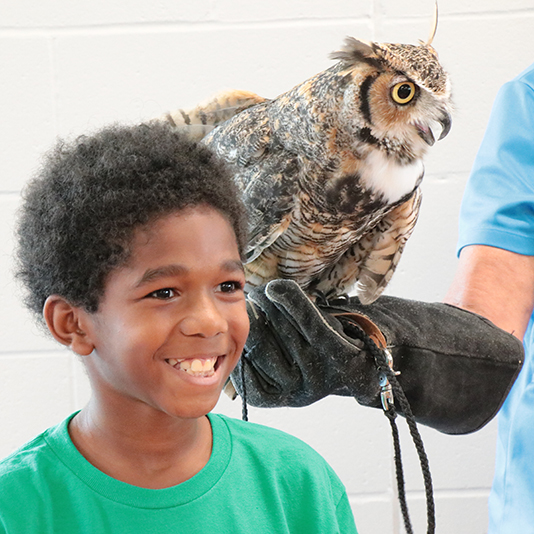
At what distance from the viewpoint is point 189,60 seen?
1550 mm

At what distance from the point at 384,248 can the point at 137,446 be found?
1.83 ft

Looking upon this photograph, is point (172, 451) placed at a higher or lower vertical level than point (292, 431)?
higher

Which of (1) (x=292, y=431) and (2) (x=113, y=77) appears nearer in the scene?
(2) (x=113, y=77)

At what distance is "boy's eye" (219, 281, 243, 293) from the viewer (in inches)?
23.1

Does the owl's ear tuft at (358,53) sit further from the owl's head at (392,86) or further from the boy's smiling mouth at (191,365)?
the boy's smiling mouth at (191,365)

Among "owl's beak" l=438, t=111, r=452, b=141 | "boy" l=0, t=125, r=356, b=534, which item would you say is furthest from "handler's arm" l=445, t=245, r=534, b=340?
"boy" l=0, t=125, r=356, b=534

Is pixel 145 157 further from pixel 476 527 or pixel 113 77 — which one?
pixel 476 527

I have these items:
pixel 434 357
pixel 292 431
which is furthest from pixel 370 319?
pixel 292 431

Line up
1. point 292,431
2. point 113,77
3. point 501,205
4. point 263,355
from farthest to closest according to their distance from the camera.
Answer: point 292,431 < point 113,77 < point 501,205 < point 263,355

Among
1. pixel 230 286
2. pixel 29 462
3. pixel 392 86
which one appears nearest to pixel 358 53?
pixel 392 86

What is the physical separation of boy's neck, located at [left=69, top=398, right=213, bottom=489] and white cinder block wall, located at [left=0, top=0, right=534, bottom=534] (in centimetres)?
100

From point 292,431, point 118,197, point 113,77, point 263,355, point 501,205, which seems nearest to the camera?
point 118,197

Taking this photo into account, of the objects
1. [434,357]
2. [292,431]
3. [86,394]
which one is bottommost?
[292,431]

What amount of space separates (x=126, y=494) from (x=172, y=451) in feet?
0.20
